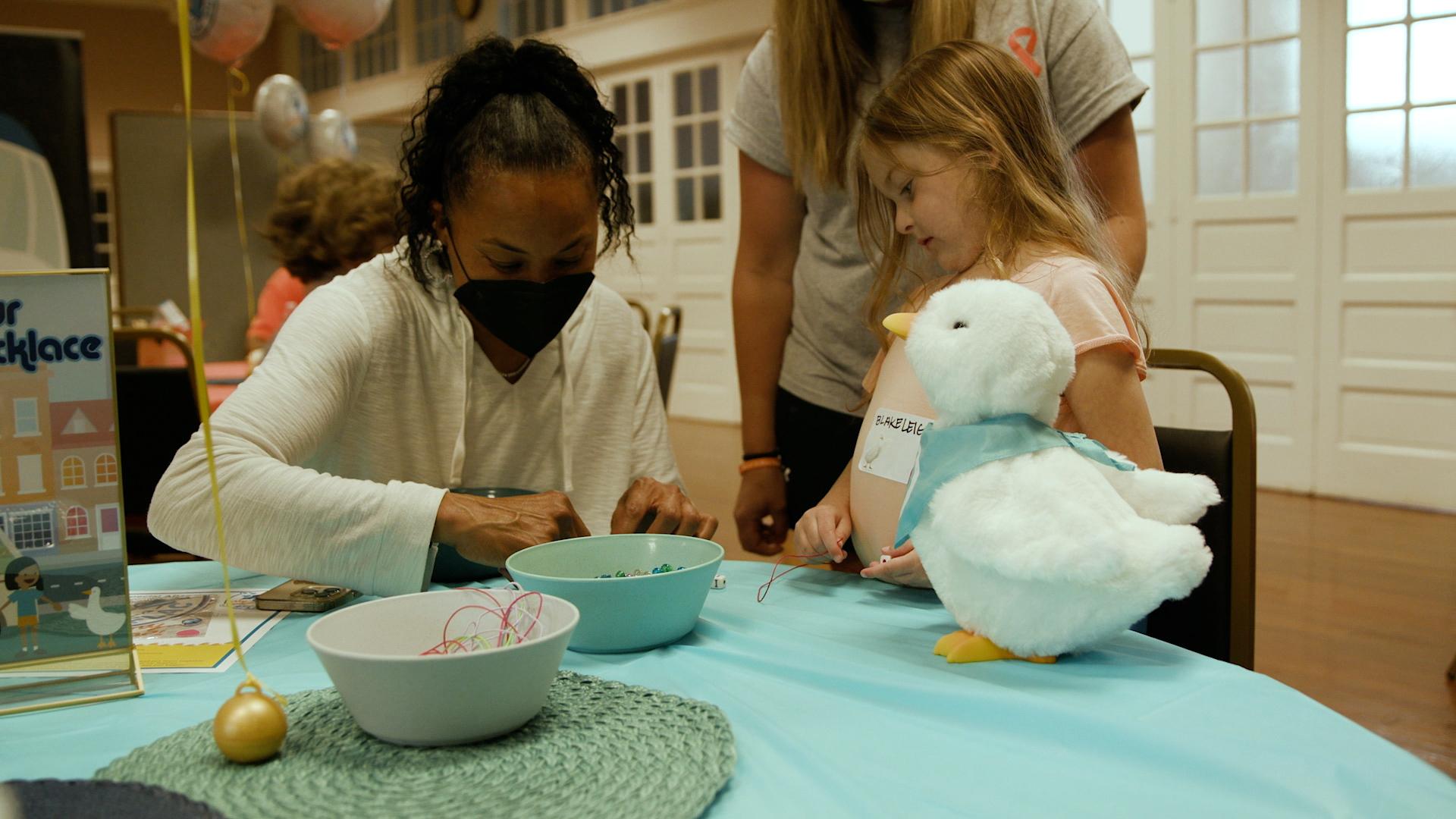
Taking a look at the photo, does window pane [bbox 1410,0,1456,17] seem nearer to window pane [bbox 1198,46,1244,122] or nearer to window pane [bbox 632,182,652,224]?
window pane [bbox 1198,46,1244,122]

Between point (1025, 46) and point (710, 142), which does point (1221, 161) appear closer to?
point (710, 142)

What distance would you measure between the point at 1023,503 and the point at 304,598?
0.72 meters

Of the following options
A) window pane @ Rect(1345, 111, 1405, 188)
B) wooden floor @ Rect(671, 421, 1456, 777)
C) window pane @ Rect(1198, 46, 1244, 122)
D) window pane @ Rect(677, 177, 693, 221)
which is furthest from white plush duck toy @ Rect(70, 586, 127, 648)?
window pane @ Rect(677, 177, 693, 221)

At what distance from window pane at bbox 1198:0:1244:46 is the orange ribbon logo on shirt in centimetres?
376

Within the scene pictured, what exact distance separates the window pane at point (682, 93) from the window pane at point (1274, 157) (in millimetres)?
3577

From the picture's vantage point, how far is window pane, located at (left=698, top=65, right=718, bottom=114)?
675 centimetres

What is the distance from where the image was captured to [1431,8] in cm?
401

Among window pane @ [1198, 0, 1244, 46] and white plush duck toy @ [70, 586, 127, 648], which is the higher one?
window pane @ [1198, 0, 1244, 46]

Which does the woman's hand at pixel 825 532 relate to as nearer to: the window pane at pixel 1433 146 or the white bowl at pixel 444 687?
the white bowl at pixel 444 687

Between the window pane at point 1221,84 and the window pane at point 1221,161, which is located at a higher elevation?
the window pane at point 1221,84

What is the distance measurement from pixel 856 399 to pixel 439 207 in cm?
61

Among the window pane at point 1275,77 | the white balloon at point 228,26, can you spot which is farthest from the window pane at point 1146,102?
the white balloon at point 228,26

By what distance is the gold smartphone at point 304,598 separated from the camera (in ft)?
3.46

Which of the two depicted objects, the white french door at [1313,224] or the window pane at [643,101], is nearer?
the white french door at [1313,224]
